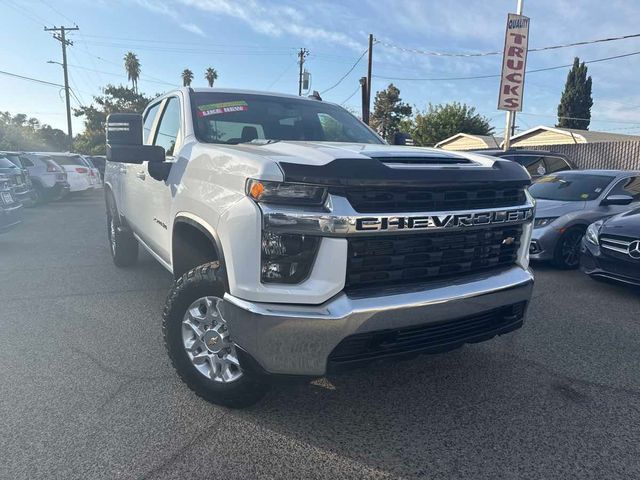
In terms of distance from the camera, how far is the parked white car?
49.4ft

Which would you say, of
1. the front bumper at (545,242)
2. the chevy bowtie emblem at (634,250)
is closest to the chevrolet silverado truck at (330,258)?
→ the chevy bowtie emblem at (634,250)

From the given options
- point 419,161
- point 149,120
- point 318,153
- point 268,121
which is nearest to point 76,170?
point 149,120

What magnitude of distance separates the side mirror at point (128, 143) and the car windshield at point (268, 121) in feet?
1.18

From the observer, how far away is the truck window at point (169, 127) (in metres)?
3.79

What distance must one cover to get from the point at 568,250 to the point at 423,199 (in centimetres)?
509

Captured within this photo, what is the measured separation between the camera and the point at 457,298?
2459 millimetres

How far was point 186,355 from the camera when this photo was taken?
2805mm

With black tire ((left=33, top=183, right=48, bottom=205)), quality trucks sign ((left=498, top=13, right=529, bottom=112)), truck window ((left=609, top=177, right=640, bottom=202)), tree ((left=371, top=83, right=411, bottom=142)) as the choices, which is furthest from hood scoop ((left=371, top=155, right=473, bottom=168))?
tree ((left=371, top=83, right=411, bottom=142))

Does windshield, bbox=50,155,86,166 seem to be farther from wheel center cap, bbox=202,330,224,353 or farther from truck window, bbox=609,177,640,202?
truck window, bbox=609,177,640,202

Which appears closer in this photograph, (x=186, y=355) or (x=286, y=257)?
(x=286, y=257)

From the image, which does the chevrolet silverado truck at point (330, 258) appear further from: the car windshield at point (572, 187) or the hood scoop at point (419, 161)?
the car windshield at point (572, 187)

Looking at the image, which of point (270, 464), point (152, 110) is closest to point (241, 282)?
point (270, 464)

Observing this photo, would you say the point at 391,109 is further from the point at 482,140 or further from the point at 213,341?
the point at 213,341

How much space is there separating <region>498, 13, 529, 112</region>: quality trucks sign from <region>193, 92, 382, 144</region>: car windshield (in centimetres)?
1168
